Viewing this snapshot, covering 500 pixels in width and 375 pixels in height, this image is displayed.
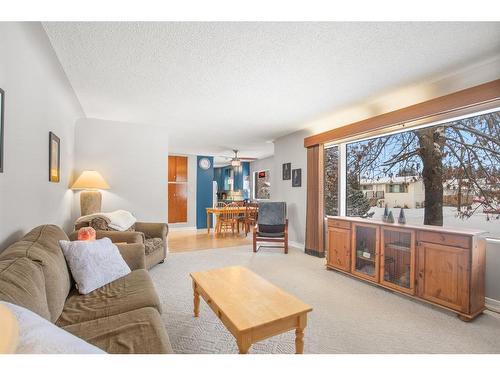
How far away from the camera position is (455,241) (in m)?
2.11

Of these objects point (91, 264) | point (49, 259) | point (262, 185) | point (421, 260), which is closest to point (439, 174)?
point (421, 260)

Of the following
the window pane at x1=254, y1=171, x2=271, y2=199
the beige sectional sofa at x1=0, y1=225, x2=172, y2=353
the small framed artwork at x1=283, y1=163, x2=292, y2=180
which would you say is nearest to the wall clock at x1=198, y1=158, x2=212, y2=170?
the window pane at x1=254, y1=171, x2=271, y2=199

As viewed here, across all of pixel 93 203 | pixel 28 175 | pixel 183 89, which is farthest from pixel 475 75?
pixel 93 203

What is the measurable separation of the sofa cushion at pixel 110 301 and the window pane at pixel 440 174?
301 cm

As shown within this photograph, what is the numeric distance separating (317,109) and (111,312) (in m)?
3.19

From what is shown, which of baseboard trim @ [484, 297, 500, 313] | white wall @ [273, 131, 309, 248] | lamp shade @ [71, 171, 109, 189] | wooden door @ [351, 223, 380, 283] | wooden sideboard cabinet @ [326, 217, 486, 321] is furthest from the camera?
white wall @ [273, 131, 309, 248]

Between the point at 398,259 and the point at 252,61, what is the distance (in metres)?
2.48

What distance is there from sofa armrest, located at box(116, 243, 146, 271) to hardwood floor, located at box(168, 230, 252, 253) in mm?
2292

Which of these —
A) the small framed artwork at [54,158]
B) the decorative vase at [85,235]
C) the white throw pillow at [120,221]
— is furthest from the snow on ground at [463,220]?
the small framed artwork at [54,158]

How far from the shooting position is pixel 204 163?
743 centimetres

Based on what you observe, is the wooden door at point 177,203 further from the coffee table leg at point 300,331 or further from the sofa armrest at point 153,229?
the coffee table leg at point 300,331

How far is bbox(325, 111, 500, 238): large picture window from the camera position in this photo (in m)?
2.34

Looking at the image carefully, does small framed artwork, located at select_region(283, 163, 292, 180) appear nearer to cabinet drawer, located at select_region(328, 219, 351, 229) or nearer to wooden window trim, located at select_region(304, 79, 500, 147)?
wooden window trim, located at select_region(304, 79, 500, 147)

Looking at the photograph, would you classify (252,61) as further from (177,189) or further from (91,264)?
(177,189)
